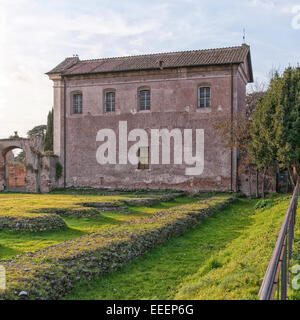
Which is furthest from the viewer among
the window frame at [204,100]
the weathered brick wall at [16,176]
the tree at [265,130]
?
the weathered brick wall at [16,176]

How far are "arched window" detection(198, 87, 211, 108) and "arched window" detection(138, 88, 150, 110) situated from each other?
378 cm

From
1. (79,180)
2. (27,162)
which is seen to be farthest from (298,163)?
(27,162)

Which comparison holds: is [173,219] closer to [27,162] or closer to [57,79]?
[27,162]

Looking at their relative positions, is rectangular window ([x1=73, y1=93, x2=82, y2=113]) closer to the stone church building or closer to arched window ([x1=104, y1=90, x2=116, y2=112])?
the stone church building

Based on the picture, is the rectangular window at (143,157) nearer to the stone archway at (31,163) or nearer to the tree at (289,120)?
the stone archway at (31,163)

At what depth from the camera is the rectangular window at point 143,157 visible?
25375mm

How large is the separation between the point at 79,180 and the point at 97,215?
1362 centimetres

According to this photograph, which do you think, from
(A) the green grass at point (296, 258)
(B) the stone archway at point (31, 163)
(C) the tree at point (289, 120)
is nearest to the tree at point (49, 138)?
(B) the stone archway at point (31, 163)

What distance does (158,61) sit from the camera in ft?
84.7

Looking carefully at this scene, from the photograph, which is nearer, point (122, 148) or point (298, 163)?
point (298, 163)

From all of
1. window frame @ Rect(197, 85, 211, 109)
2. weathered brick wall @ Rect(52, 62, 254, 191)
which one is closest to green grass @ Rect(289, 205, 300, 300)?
weathered brick wall @ Rect(52, 62, 254, 191)

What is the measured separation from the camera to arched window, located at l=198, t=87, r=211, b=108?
79.7ft

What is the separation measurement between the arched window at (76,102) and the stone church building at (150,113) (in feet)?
0.26

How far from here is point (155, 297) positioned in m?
5.75
